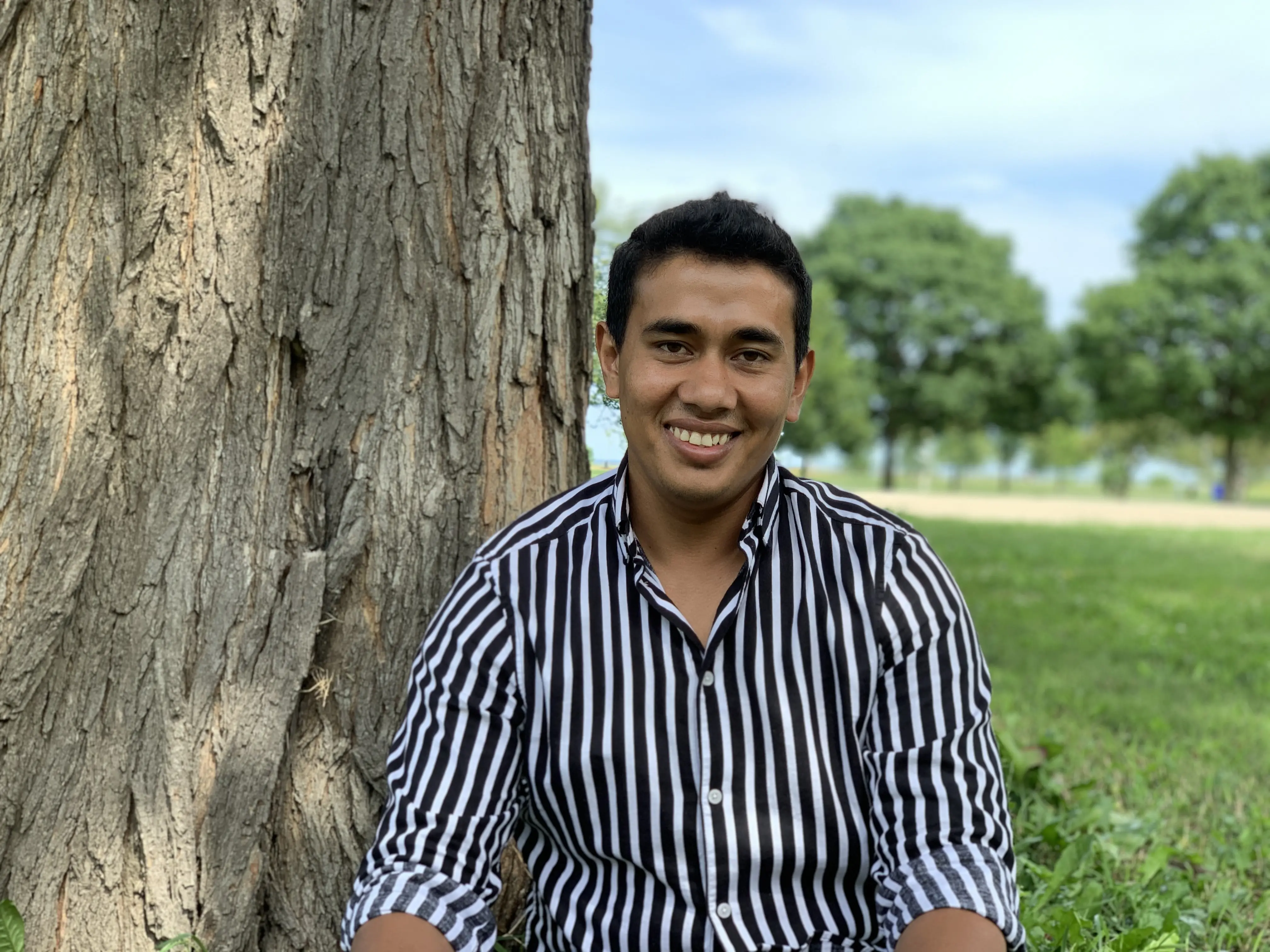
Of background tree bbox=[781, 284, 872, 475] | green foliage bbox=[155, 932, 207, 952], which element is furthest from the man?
background tree bbox=[781, 284, 872, 475]

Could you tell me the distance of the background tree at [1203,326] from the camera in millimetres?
39594

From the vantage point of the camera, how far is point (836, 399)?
139 ft

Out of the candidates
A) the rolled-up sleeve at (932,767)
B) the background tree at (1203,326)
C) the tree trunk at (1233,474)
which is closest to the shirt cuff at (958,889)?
the rolled-up sleeve at (932,767)

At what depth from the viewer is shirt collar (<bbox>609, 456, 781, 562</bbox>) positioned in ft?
7.56

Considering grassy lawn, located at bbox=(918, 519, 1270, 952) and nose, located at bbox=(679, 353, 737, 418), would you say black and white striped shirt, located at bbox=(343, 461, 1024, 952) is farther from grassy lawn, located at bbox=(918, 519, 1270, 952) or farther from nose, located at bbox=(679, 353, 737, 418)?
grassy lawn, located at bbox=(918, 519, 1270, 952)

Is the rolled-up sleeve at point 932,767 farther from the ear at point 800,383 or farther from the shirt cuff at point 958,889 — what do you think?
the ear at point 800,383

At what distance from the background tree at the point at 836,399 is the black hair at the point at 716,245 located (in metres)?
36.5

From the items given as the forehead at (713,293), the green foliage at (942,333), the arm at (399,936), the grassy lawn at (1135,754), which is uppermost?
the green foliage at (942,333)

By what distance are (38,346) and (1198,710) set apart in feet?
18.2

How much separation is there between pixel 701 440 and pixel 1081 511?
87.9 ft

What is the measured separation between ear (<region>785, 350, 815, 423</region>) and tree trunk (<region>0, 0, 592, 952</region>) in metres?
0.85

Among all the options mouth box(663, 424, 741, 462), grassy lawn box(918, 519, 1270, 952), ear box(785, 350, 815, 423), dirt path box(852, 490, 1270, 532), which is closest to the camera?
mouth box(663, 424, 741, 462)

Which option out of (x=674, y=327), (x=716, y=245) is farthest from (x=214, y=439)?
(x=716, y=245)

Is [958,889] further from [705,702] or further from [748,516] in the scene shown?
[748,516]
